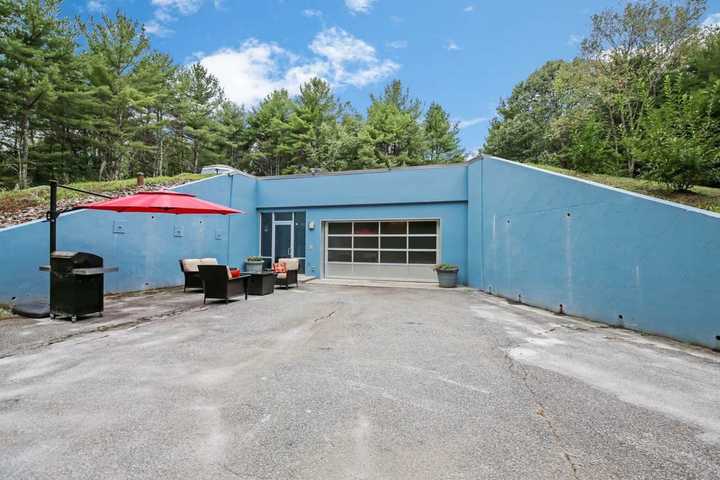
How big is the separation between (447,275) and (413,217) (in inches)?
101

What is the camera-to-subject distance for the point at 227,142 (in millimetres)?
28891

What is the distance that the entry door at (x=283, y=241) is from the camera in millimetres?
15031

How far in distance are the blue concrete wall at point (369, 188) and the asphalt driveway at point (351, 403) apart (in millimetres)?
7813

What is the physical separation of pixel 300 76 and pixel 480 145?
16.5m

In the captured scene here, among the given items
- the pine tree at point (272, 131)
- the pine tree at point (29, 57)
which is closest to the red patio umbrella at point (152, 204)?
the pine tree at point (29, 57)

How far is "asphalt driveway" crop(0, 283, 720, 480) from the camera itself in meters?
2.27

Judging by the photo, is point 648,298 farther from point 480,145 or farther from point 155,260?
point 480,145

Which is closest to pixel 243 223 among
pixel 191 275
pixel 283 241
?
pixel 283 241

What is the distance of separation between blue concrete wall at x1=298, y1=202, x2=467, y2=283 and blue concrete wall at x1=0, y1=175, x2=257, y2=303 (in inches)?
101

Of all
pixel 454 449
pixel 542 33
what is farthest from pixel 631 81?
pixel 454 449

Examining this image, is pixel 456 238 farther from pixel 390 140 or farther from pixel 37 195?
pixel 390 140

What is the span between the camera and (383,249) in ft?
46.0

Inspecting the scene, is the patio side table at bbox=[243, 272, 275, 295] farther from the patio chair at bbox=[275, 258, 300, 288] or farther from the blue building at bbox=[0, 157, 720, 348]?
the blue building at bbox=[0, 157, 720, 348]

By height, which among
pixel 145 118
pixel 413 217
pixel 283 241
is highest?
pixel 145 118
